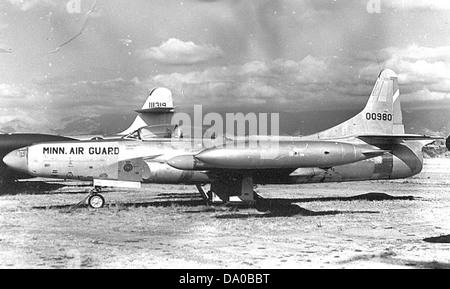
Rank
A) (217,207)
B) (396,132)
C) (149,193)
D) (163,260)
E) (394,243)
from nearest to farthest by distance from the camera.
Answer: (163,260), (394,243), (217,207), (396,132), (149,193)

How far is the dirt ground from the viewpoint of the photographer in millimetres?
6824

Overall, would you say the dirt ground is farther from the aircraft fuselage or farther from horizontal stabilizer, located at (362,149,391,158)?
Result: horizontal stabilizer, located at (362,149,391,158)

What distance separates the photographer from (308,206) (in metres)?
12.7

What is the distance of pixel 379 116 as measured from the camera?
1350 cm

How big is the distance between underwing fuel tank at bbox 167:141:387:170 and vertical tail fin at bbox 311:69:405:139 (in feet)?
5.44

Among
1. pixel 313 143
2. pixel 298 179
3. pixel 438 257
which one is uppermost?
pixel 313 143

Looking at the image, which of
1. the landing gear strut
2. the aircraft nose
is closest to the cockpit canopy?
the landing gear strut

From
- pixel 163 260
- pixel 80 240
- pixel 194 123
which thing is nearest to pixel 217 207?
pixel 194 123

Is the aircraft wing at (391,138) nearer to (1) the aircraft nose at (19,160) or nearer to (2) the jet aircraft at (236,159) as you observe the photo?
(2) the jet aircraft at (236,159)

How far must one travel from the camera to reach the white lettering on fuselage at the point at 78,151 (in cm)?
1148

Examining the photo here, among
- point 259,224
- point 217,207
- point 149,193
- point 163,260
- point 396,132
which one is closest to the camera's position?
point 163,260

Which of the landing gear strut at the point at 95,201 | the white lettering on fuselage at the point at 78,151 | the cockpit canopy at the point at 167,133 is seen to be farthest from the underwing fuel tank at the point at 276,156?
the landing gear strut at the point at 95,201
